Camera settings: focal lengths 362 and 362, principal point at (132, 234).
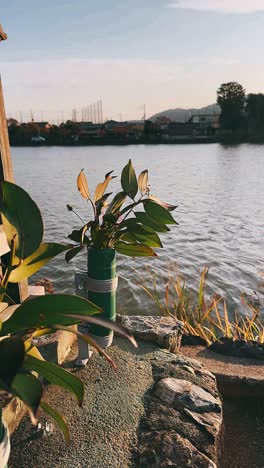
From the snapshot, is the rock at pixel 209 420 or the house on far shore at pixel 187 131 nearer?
the rock at pixel 209 420

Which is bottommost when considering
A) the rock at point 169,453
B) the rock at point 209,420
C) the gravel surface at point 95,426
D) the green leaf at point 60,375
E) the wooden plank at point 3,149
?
the rock at point 209,420

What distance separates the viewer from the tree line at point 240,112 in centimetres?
7412

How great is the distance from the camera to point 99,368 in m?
2.28

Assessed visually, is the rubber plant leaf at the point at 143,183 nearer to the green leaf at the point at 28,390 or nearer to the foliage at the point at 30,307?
the foliage at the point at 30,307

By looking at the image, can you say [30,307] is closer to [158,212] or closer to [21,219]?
[21,219]

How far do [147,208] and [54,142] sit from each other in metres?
80.0

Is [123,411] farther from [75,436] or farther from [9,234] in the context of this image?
[9,234]

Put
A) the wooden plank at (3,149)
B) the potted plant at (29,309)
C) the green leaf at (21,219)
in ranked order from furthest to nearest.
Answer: the wooden plank at (3,149) < the green leaf at (21,219) < the potted plant at (29,309)

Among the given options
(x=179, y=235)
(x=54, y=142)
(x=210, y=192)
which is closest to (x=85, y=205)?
(x=179, y=235)

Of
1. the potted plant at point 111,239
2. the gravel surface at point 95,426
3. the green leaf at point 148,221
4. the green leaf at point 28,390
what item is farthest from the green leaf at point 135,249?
the green leaf at point 28,390

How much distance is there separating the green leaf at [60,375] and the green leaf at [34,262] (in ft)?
1.05

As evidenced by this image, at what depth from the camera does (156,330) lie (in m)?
2.73

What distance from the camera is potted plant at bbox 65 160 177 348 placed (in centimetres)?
223

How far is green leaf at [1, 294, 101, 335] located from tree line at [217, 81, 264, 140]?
261 feet
